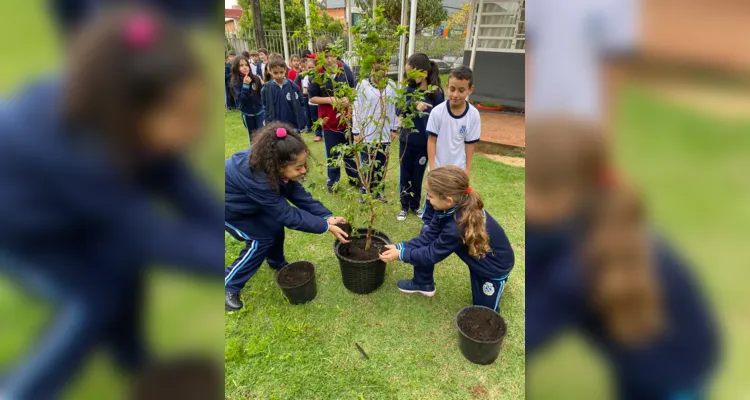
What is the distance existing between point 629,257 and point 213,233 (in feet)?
1.80

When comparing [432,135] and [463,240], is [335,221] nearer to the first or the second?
[463,240]

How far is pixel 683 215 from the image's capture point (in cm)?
40

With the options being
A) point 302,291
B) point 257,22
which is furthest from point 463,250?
point 257,22

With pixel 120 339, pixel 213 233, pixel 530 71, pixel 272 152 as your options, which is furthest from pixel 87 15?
pixel 272 152

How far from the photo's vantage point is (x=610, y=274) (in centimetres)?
46

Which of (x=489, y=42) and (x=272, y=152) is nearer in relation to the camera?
(x=272, y=152)

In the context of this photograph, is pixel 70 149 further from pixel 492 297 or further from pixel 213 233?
pixel 492 297

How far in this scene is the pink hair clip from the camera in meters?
0.43

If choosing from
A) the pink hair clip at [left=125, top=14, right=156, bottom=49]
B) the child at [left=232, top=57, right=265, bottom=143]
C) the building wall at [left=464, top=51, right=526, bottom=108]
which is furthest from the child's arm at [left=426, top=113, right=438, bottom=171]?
the building wall at [left=464, top=51, right=526, bottom=108]

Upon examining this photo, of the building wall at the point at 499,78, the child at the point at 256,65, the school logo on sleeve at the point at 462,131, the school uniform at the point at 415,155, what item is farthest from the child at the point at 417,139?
the child at the point at 256,65

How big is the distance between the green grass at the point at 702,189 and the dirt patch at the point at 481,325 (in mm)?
2550

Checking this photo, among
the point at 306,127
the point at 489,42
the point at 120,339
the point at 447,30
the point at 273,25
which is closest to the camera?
the point at 120,339

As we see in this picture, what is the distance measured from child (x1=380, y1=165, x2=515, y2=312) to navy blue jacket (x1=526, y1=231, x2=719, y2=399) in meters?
2.52

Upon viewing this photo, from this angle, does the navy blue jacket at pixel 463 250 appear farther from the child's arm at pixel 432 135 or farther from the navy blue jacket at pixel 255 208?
the child's arm at pixel 432 135
